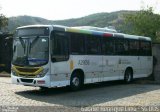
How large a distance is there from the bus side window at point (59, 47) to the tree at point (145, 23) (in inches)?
782

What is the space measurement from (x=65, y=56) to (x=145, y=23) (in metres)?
21.2

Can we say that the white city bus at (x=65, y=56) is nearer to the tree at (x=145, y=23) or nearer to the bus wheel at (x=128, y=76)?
the bus wheel at (x=128, y=76)

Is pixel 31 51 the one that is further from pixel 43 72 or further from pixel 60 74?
pixel 60 74

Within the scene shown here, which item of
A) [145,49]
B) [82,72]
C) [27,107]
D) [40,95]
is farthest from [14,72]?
[145,49]

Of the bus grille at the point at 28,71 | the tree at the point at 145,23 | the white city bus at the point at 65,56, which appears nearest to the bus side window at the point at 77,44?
the white city bus at the point at 65,56

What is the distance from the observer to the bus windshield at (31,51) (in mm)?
16719

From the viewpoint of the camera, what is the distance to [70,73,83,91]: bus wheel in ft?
60.0

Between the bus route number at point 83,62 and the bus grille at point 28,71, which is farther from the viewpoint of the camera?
the bus route number at point 83,62

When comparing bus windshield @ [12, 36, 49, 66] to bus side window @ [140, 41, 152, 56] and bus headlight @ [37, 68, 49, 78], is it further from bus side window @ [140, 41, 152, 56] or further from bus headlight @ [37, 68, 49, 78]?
bus side window @ [140, 41, 152, 56]

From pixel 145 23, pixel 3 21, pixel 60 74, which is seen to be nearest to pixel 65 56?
pixel 60 74

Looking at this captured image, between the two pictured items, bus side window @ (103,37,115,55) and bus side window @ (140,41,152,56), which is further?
bus side window @ (140,41,152,56)

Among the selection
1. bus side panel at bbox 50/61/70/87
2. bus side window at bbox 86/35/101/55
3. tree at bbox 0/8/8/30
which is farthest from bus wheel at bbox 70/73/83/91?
tree at bbox 0/8/8/30

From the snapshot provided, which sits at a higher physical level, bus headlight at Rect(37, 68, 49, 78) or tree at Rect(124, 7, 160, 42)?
tree at Rect(124, 7, 160, 42)

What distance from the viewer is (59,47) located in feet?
56.7
